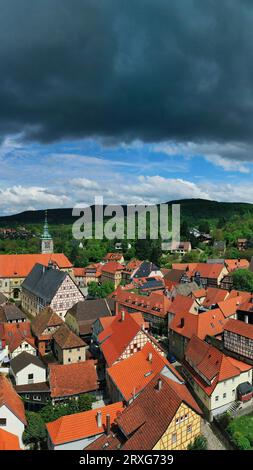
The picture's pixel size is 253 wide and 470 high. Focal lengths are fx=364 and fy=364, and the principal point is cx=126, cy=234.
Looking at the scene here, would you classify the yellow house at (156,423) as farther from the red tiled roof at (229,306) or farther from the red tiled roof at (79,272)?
the red tiled roof at (79,272)

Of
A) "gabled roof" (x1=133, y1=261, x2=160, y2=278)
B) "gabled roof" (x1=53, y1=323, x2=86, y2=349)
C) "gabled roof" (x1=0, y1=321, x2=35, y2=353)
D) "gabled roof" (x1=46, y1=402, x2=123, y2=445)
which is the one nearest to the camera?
"gabled roof" (x1=46, y1=402, x2=123, y2=445)

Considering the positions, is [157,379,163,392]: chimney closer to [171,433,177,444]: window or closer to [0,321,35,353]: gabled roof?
[171,433,177,444]: window

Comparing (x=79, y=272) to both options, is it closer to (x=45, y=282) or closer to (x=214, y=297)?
(x=45, y=282)

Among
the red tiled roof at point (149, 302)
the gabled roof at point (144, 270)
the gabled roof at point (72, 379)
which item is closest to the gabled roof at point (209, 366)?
the gabled roof at point (72, 379)

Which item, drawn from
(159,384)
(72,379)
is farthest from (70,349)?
(159,384)

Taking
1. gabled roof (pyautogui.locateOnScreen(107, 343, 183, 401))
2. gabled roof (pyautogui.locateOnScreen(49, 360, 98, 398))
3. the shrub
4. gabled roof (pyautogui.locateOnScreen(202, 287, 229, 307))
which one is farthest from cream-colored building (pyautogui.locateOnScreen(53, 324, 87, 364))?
gabled roof (pyautogui.locateOnScreen(202, 287, 229, 307))

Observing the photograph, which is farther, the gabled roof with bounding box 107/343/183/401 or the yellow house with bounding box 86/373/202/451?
the gabled roof with bounding box 107/343/183/401

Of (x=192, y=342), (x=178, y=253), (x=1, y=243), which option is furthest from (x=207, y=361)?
(x=1, y=243)

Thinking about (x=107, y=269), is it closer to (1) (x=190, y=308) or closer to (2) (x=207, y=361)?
(1) (x=190, y=308)
